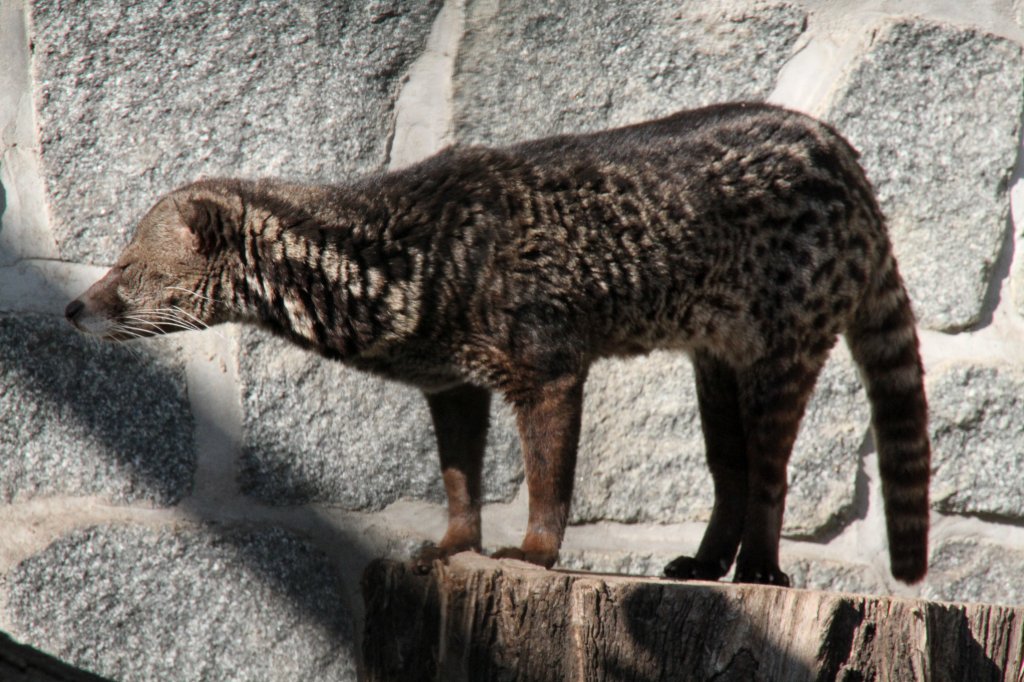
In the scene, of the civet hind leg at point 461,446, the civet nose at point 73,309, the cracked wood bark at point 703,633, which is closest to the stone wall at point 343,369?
the civet nose at point 73,309

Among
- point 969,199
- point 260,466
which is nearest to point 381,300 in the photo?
point 260,466

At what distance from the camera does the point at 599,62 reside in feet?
13.0

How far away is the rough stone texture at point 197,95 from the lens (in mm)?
3391

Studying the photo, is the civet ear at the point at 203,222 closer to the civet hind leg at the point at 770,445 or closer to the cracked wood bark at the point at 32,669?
the civet hind leg at the point at 770,445

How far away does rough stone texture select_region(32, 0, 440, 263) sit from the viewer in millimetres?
3391

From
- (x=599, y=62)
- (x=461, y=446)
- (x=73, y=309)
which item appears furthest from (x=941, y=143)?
(x=73, y=309)

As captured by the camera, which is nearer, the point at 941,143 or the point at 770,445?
the point at 770,445

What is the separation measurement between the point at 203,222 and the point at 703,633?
69.5 inches

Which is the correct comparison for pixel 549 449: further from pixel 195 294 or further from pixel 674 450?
pixel 195 294

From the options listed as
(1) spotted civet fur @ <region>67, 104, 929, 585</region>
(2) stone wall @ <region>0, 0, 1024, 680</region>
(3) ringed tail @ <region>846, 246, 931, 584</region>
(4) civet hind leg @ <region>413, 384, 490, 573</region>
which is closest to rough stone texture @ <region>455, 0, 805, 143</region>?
(2) stone wall @ <region>0, 0, 1024, 680</region>

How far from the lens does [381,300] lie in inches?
126

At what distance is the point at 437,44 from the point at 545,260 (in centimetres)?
111

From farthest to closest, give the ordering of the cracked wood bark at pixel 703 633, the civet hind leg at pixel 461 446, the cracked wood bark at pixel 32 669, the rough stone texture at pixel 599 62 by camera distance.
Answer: the rough stone texture at pixel 599 62
the civet hind leg at pixel 461 446
the cracked wood bark at pixel 703 633
the cracked wood bark at pixel 32 669

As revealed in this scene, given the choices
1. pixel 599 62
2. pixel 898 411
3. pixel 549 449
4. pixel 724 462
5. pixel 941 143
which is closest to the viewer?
pixel 549 449
